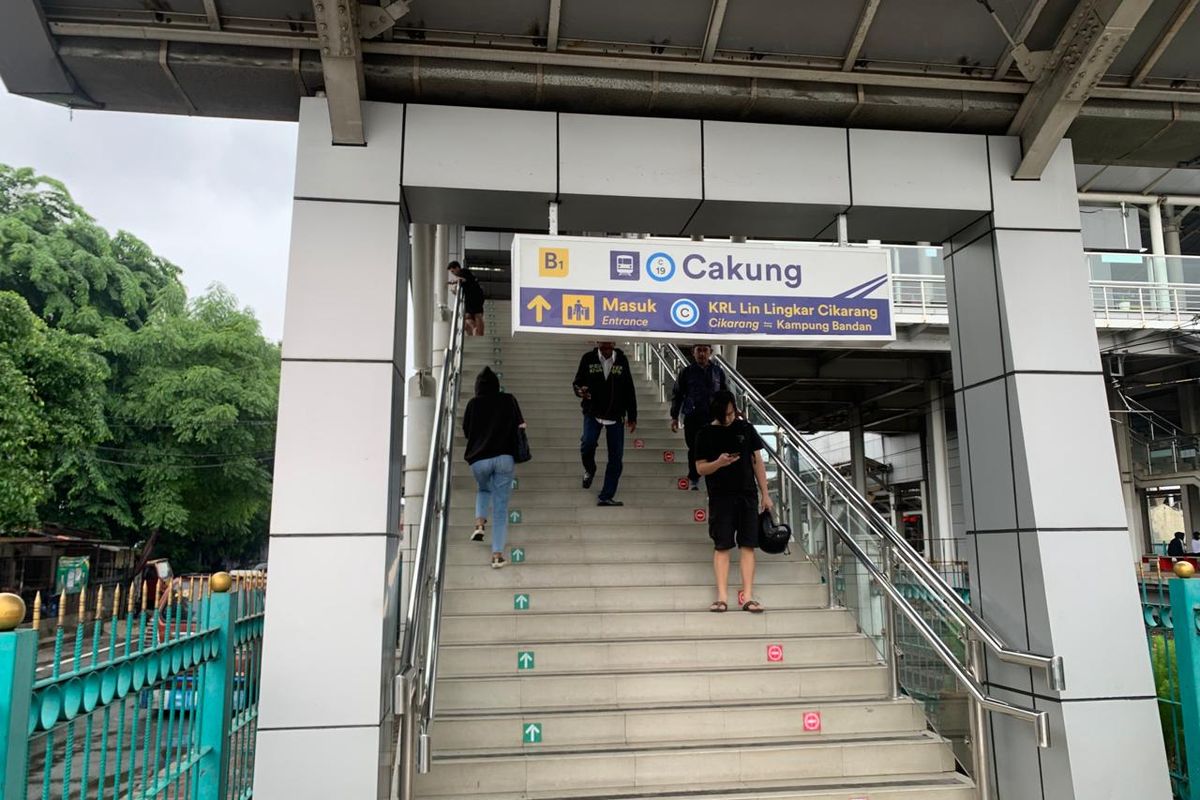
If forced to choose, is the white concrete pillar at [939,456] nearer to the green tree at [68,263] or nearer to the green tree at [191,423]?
the green tree at [191,423]

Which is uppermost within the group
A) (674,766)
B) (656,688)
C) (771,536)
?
(771,536)

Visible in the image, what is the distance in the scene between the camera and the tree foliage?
83.5 feet

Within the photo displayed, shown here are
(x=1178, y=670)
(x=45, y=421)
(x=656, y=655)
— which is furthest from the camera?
(x=45, y=421)

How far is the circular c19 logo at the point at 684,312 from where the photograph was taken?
4.93 m

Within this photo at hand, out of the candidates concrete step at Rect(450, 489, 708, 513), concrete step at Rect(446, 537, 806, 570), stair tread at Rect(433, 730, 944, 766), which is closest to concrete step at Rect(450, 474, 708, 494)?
concrete step at Rect(450, 489, 708, 513)

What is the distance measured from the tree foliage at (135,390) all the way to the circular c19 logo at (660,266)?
21217 millimetres

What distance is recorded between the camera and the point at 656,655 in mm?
6145

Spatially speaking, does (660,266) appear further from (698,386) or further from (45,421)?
(45,421)

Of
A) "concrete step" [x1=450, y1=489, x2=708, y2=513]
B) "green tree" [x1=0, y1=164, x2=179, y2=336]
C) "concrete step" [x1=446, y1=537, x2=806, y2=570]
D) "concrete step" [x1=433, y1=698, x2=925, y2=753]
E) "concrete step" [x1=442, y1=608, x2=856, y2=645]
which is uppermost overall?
"green tree" [x1=0, y1=164, x2=179, y2=336]

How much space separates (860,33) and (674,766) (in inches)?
173

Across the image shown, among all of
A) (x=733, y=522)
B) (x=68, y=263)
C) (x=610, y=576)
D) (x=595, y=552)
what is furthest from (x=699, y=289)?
(x=68, y=263)

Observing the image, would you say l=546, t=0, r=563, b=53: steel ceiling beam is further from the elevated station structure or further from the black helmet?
the black helmet

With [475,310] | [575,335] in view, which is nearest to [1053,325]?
[575,335]

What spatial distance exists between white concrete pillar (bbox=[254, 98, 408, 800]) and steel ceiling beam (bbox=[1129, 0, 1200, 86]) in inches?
174
